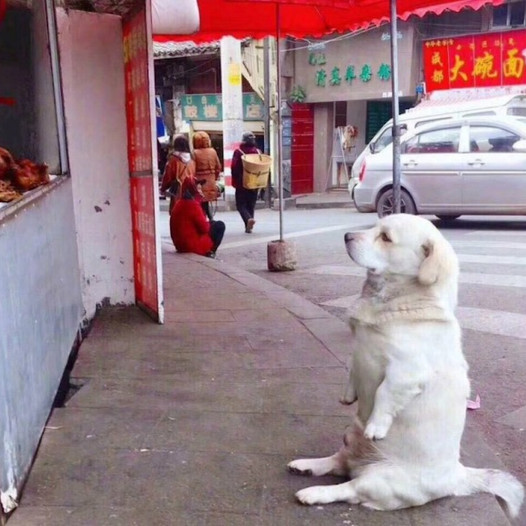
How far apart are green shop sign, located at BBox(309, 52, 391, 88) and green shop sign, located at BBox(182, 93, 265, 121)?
201 centimetres

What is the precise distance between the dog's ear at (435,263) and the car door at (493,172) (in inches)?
346

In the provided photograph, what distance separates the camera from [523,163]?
410 inches

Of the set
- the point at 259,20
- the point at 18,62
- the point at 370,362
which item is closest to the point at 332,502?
the point at 370,362

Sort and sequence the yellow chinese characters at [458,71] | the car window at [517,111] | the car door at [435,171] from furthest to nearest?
the yellow chinese characters at [458,71], the car window at [517,111], the car door at [435,171]

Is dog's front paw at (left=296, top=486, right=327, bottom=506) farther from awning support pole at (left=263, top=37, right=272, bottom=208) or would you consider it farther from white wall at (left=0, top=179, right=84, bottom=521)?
awning support pole at (left=263, top=37, right=272, bottom=208)

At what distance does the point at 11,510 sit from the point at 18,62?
2946 millimetres

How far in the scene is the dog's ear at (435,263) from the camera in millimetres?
2389

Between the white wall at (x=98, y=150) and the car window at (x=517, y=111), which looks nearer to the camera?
the white wall at (x=98, y=150)

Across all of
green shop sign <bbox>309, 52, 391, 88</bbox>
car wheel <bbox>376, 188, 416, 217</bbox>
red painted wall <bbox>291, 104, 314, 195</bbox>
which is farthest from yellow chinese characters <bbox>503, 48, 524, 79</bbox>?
car wheel <bbox>376, 188, 416, 217</bbox>

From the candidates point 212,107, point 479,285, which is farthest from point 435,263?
point 212,107

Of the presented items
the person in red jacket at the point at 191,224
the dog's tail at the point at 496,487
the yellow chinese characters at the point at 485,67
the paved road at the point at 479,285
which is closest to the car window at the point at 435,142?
the paved road at the point at 479,285

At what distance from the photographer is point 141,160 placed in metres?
4.75

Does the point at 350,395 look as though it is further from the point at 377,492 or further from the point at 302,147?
the point at 302,147

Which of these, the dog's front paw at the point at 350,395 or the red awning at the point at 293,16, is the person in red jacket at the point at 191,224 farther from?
the dog's front paw at the point at 350,395
